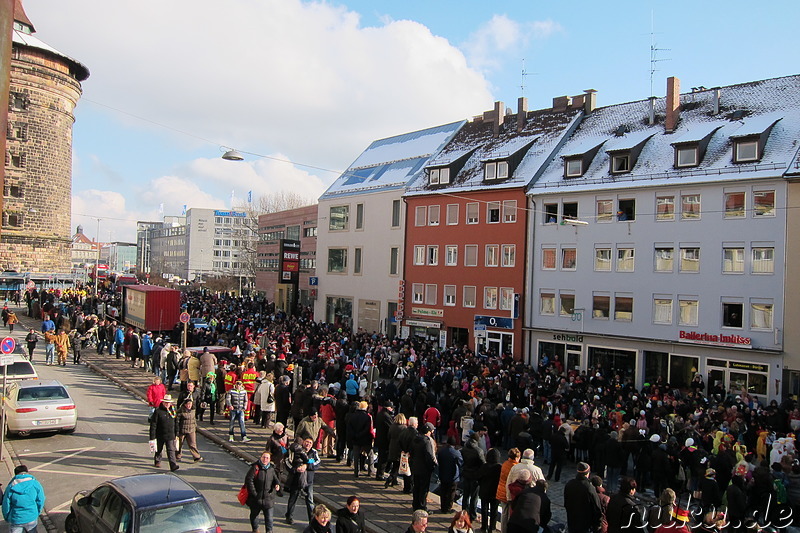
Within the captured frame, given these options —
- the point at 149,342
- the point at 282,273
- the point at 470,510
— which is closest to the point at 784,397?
the point at 470,510

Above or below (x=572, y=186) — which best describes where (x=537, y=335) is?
below

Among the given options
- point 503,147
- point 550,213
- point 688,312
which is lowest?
point 688,312

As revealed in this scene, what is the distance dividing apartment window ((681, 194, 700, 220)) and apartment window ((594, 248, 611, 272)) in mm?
3703

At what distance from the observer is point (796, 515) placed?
38.7ft

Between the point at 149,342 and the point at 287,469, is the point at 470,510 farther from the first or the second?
the point at 149,342

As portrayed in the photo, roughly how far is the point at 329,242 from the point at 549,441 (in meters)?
33.7

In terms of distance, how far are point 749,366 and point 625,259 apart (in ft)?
22.3

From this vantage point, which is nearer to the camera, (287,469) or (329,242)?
(287,469)

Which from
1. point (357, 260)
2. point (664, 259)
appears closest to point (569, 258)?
point (664, 259)

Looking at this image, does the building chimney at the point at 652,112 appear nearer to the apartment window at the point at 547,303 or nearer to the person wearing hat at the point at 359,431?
the apartment window at the point at 547,303

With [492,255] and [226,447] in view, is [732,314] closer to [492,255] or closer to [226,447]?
[492,255]

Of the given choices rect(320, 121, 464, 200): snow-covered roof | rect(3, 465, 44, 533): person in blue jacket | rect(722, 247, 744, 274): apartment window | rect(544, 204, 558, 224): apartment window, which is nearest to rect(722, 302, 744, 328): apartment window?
rect(722, 247, 744, 274): apartment window

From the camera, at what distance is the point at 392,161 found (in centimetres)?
4584

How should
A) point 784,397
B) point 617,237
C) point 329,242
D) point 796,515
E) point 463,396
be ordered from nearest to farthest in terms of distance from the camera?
point 796,515 → point 463,396 → point 784,397 → point 617,237 → point 329,242
